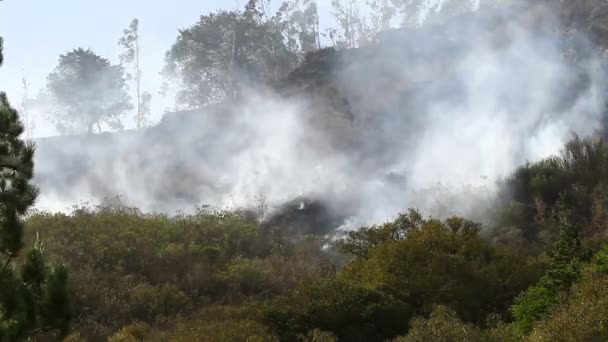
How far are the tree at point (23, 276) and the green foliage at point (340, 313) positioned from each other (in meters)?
6.78

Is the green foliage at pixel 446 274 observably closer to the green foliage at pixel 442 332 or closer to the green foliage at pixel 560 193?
the green foliage at pixel 442 332

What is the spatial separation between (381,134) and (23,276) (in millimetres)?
34743

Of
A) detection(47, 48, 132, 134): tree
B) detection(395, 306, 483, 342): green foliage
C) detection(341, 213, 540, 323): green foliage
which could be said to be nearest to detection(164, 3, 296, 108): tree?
detection(47, 48, 132, 134): tree

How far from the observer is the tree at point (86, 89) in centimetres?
6431

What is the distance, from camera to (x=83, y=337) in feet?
54.0

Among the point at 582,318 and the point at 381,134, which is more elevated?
the point at 381,134

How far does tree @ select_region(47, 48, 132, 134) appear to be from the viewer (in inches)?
2532

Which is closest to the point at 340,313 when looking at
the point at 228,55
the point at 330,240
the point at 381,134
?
the point at 330,240

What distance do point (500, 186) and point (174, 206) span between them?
19083 mm

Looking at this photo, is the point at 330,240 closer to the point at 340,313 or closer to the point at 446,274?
the point at 446,274

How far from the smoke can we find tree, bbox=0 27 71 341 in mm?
20648

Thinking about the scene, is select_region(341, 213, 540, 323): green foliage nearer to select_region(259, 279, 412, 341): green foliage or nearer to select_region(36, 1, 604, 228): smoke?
select_region(259, 279, 412, 341): green foliage

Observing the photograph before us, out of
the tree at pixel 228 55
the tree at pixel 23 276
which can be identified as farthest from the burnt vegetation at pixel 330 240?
the tree at pixel 228 55

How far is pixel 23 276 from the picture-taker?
28.5ft
